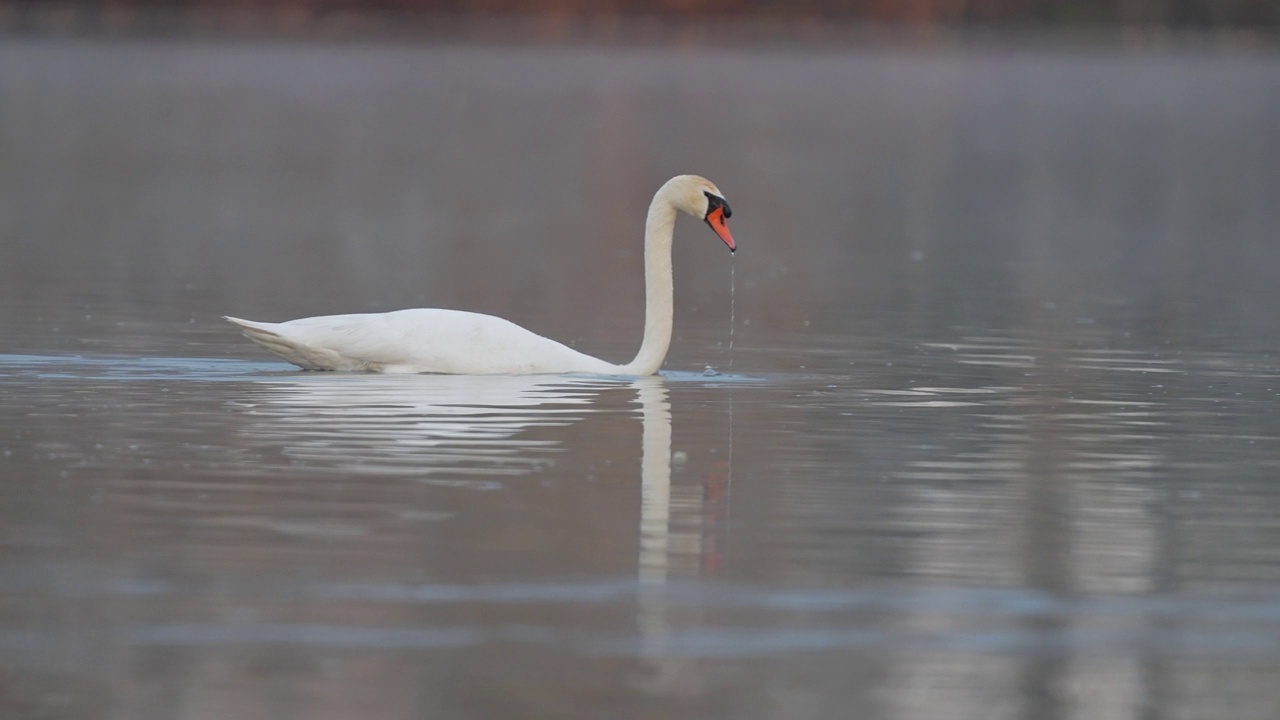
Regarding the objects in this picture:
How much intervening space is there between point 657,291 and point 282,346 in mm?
2028

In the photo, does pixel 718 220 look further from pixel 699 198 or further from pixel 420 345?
pixel 420 345

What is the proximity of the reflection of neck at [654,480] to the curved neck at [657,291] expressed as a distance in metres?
0.11

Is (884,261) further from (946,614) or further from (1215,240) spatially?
(946,614)

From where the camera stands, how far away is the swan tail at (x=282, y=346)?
13.3 m

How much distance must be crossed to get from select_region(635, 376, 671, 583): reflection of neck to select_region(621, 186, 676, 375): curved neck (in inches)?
4.3

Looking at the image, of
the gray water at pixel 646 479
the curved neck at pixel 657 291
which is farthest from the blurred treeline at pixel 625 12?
the curved neck at pixel 657 291

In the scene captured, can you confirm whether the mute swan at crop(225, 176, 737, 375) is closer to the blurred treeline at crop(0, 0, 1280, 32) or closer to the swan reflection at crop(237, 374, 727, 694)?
the swan reflection at crop(237, 374, 727, 694)

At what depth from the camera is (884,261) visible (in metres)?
24.2

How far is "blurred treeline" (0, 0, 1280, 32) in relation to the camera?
135m

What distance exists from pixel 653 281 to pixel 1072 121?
5530cm

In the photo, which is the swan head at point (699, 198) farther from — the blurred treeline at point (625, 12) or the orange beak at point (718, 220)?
the blurred treeline at point (625, 12)

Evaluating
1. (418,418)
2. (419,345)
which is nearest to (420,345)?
(419,345)

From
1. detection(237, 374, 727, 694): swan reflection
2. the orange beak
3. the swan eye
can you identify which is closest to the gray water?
detection(237, 374, 727, 694): swan reflection

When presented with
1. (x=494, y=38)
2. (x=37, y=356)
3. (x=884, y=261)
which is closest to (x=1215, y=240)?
(x=884, y=261)
